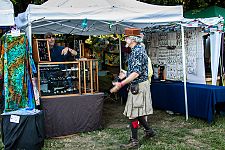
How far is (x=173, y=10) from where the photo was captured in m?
5.79

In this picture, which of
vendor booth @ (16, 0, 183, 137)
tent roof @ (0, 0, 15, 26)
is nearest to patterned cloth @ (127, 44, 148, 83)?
vendor booth @ (16, 0, 183, 137)

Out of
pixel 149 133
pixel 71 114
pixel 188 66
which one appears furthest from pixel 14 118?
pixel 188 66

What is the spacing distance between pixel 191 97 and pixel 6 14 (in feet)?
11.7

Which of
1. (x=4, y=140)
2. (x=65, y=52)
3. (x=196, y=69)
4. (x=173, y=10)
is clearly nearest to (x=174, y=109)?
(x=196, y=69)

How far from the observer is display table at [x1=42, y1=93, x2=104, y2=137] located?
16.8ft

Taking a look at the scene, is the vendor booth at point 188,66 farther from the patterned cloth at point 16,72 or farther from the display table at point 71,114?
the patterned cloth at point 16,72

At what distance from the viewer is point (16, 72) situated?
196 inches

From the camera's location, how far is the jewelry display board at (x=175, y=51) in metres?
6.34

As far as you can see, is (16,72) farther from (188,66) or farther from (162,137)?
(188,66)

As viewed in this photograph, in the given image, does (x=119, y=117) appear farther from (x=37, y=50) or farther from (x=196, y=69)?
(x=37, y=50)

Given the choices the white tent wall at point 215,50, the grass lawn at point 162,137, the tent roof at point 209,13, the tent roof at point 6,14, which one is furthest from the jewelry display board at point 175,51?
the tent roof at point 6,14

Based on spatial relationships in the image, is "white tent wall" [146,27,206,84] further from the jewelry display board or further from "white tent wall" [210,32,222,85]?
"white tent wall" [210,32,222,85]

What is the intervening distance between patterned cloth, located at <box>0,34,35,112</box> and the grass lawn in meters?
A: 0.65

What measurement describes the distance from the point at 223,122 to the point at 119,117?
1993mm
